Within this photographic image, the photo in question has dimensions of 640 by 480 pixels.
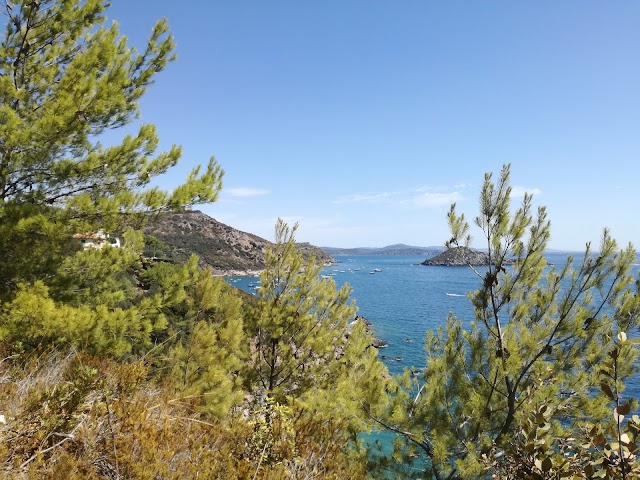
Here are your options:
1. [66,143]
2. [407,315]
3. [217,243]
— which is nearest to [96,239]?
[66,143]

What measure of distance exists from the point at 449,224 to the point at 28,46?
292 inches

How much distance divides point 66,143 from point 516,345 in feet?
23.5

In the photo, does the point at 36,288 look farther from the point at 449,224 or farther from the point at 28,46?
the point at 449,224

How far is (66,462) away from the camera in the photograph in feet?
8.22

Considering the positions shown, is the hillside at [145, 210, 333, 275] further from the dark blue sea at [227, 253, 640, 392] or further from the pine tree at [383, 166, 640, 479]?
the pine tree at [383, 166, 640, 479]

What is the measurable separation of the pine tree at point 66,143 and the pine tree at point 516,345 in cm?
460

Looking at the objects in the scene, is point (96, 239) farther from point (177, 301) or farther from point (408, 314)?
point (408, 314)

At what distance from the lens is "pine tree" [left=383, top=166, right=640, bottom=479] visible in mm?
5117

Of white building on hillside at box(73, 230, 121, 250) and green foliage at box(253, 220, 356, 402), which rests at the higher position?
white building on hillside at box(73, 230, 121, 250)

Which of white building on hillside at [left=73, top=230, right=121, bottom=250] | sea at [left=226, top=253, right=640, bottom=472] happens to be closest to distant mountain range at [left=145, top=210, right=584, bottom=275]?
sea at [left=226, top=253, right=640, bottom=472]

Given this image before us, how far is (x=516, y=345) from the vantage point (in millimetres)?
5172

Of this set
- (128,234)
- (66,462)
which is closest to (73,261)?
(128,234)

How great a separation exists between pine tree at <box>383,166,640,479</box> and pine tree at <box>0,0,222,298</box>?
4598 millimetres

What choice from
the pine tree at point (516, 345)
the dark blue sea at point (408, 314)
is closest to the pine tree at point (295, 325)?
the pine tree at point (516, 345)
